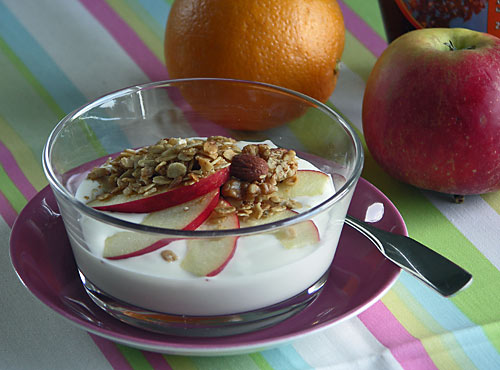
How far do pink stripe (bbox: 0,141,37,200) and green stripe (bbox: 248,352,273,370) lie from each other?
47 cm

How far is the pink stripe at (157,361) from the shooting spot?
30.1 inches

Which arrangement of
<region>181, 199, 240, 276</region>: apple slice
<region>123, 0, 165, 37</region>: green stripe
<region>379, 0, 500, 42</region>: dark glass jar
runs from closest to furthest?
<region>181, 199, 240, 276</region>: apple slice
<region>379, 0, 500, 42</region>: dark glass jar
<region>123, 0, 165, 37</region>: green stripe

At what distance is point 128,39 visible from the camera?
1.46 meters

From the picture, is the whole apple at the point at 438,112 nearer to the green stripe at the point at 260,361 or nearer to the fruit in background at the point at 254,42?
the fruit in background at the point at 254,42

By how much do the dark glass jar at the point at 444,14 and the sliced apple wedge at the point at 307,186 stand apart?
53 cm

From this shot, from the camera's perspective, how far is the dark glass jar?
→ 1.19 meters

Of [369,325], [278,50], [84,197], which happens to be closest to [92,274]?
[84,197]

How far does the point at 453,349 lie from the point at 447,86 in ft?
1.17

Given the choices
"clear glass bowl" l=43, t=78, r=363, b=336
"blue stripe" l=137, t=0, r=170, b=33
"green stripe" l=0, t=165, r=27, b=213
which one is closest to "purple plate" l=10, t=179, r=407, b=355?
"clear glass bowl" l=43, t=78, r=363, b=336

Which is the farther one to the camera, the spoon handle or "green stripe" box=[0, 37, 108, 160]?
"green stripe" box=[0, 37, 108, 160]

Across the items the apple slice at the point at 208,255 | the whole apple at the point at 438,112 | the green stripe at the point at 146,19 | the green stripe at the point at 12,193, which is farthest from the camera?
the green stripe at the point at 146,19

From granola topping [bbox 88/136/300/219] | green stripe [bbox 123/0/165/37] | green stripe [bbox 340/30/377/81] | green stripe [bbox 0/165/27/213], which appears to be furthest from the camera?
green stripe [bbox 123/0/165/37]

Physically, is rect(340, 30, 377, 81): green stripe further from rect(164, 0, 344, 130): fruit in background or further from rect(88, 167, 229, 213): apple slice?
rect(88, 167, 229, 213): apple slice

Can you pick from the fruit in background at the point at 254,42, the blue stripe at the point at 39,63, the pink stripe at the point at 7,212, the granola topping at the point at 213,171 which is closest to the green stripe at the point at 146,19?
the blue stripe at the point at 39,63
